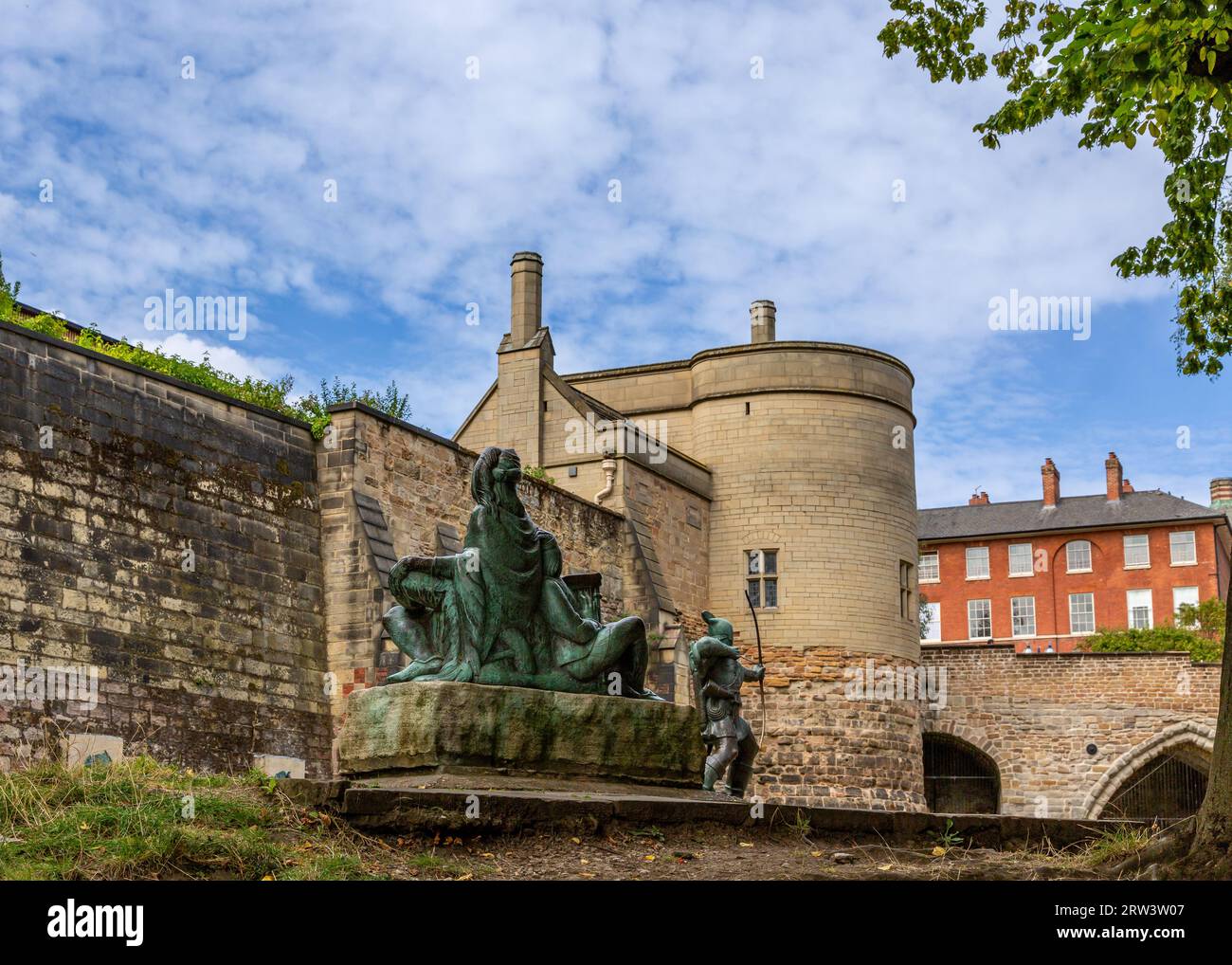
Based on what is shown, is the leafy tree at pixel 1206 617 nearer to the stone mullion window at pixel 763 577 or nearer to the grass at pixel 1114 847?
the stone mullion window at pixel 763 577

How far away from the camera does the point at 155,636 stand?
54.2 feet

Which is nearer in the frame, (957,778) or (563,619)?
(563,619)

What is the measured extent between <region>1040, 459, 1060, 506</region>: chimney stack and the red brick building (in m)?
0.03

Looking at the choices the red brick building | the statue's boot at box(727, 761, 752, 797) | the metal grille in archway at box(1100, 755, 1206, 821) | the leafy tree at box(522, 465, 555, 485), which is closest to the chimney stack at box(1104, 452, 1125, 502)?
the red brick building

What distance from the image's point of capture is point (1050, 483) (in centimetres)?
5719

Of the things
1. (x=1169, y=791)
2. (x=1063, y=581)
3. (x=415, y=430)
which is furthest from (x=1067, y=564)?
(x=415, y=430)

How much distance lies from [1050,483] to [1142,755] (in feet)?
87.3

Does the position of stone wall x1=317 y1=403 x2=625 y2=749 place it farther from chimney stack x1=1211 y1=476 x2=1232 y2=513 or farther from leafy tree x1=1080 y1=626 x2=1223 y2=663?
chimney stack x1=1211 y1=476 x2=1232 y2=513

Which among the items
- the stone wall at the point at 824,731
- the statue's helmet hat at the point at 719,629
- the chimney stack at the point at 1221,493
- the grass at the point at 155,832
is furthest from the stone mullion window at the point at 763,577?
the chimney stack at the point at 1221,493

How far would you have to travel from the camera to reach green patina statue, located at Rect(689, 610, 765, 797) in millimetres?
13617

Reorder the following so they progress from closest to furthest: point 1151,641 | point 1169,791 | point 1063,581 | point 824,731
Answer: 1. point 824,731
2. point 1169,791
3. point 1151,641
4. point 1063,581

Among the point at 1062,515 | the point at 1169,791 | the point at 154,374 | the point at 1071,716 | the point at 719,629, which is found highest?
the point at 1062,515

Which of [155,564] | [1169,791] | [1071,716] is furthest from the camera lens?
[1169,791]

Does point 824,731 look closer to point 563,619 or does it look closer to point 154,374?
point 154,374
